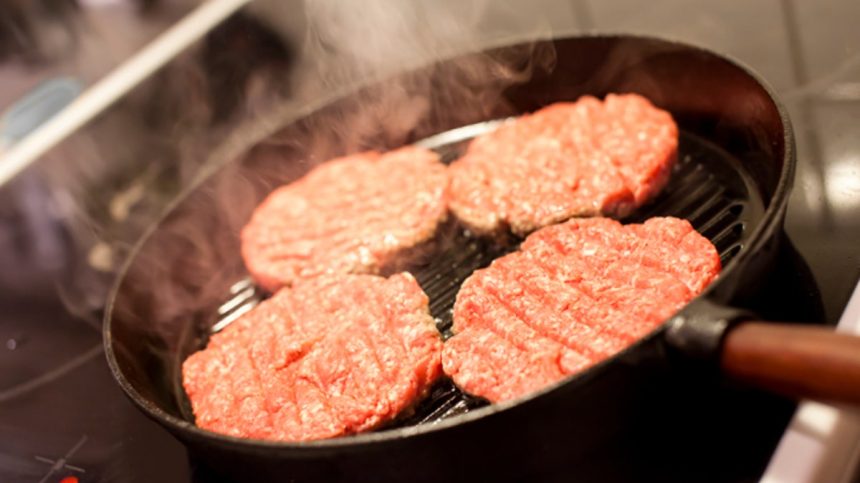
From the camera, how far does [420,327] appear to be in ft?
8.04

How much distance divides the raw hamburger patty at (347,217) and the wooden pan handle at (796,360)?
1.44 meters

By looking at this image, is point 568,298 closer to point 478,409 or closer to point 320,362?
point 478,409

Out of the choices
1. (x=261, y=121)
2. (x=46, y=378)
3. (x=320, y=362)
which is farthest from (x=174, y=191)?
(x=320, y=362)

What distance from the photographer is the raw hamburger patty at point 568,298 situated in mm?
2143

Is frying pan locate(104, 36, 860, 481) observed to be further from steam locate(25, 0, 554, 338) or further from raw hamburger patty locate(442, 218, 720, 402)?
raw hamburger patty locate(442, 218, 720, 402)

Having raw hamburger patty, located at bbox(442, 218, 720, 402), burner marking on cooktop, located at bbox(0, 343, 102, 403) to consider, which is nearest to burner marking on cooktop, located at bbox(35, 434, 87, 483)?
burner marking on cooktop, located at bbox(0, 343, 102, 403)

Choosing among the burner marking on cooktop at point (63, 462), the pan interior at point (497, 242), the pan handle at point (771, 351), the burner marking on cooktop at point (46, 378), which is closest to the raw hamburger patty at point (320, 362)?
the pan interior at point (497, 242)

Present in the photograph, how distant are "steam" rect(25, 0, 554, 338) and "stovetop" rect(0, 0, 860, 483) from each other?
0.02 meters

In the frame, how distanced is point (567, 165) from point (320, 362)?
45.4 inches

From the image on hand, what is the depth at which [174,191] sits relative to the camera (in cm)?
393

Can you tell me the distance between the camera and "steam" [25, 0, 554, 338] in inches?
127

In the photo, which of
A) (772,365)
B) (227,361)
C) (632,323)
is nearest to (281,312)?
(227,361)

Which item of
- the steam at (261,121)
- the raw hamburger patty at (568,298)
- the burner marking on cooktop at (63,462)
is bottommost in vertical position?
the burner marking on cooktop at (63,462)

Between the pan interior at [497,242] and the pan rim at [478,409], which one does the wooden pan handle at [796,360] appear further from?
the pan interior at [497,242]
